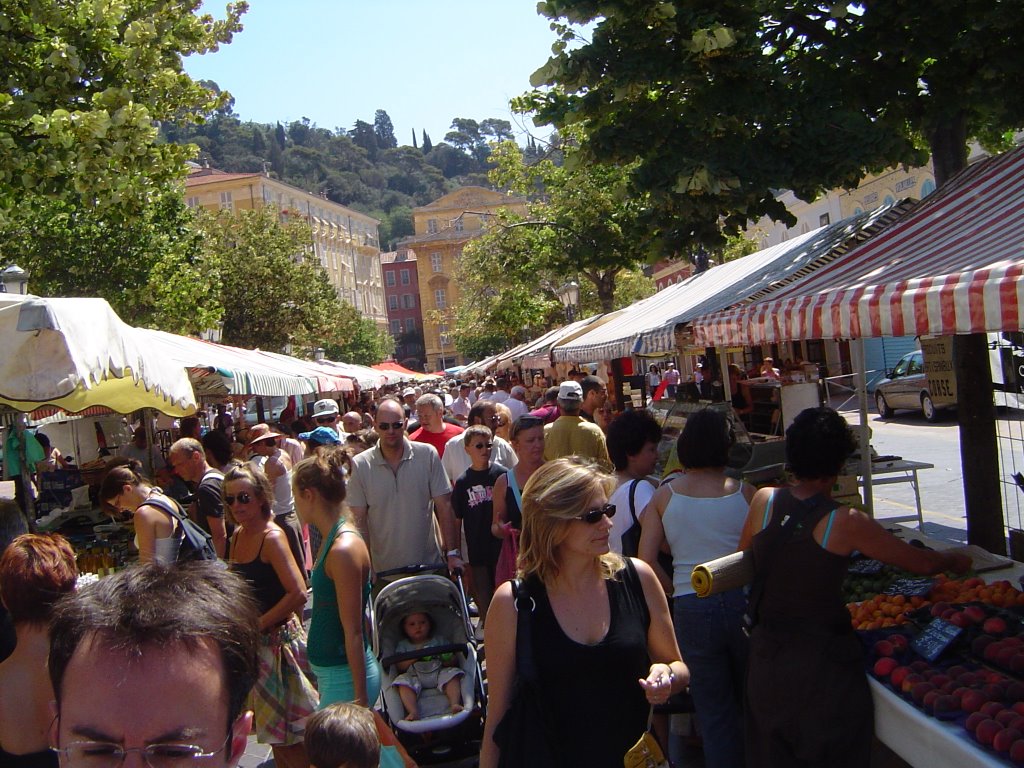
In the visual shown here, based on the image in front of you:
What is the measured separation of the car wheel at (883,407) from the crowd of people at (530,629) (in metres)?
19.9

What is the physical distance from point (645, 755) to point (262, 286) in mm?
36166

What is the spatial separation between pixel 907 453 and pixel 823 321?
13.3 metres

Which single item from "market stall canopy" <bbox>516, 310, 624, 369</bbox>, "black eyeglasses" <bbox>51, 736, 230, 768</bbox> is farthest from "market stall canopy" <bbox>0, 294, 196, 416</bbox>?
"market stall canopy" <bbox>516, 310, 624, 369</bbox>

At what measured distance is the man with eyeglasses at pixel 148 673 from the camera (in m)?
1.57

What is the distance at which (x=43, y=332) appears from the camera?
4715 millimetres

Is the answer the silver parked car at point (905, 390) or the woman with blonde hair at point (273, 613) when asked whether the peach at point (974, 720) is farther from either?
the silver parked car at point (905, 390)

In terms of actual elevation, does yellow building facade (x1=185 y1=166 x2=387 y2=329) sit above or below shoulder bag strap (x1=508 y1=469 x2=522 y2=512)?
above

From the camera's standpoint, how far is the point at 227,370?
1160 cm

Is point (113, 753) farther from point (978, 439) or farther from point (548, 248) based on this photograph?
point (548, 248)

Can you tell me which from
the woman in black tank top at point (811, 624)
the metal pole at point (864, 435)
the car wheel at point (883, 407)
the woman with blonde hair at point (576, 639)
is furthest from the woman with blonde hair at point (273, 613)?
the car wheel at point (883, 407)

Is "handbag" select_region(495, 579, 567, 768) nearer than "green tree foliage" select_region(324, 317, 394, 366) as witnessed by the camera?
Yes

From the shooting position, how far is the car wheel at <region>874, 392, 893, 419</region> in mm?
23569

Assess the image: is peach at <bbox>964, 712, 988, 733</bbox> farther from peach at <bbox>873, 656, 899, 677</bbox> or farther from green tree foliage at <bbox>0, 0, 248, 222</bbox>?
green tree foliage at <bbox>0, 0, 248, 222</bbox>

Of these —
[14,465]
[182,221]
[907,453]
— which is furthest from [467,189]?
[14,465]
